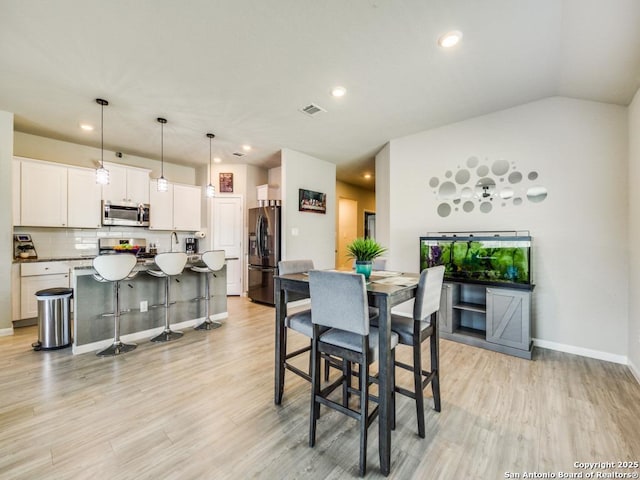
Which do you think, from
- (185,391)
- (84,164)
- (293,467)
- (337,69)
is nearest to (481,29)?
(337,69)

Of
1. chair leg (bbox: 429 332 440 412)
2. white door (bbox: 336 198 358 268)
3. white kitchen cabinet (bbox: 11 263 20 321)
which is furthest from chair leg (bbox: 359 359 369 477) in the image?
white door (bbox: 336 198 358 268)

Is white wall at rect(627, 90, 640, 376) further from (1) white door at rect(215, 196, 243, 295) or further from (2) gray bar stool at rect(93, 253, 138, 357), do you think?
(1) white door at rect(215, 196, 243, 295)

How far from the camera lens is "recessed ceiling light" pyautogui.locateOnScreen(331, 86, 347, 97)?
2842mm

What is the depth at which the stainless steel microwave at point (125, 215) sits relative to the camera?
450 centimetres

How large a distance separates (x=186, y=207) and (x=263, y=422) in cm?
477

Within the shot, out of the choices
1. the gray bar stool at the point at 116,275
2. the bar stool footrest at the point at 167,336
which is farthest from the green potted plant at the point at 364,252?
the bar stool footrest at the point at 167,336

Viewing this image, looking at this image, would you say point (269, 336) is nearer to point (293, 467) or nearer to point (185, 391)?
point (185, 391)

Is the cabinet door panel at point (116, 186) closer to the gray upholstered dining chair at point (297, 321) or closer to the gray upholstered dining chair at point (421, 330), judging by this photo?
the gray upholstered dining chair at point (297, 321)

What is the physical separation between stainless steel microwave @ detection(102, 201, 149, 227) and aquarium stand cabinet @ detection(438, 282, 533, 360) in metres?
5.04

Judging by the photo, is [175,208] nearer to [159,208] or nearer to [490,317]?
[159,208]

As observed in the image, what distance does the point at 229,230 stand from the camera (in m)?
5.77

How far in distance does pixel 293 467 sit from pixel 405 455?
0.63 metres

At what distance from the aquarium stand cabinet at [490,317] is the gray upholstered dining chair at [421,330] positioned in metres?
1.46

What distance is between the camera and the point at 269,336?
3404mm
